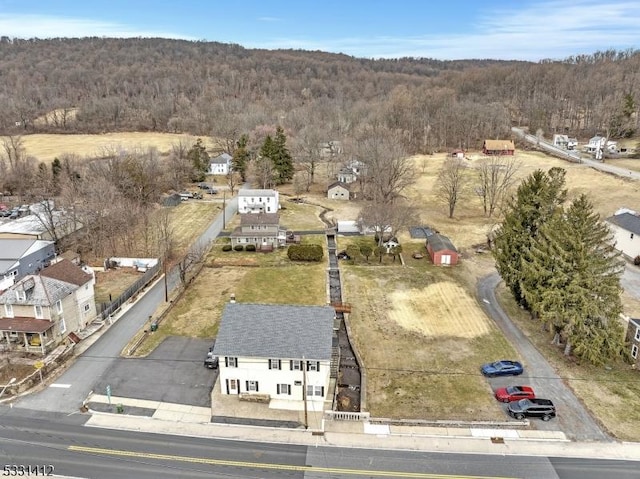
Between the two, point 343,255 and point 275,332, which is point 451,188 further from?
point 275,332

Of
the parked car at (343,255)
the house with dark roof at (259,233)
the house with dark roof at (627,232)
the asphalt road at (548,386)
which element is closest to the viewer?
the asphalt road at (548,386)

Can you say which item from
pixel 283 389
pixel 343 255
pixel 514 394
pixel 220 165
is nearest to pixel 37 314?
pixel 283 389

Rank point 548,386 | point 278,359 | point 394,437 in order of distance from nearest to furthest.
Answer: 1. point 394,437
2. point 278,359
3. point 548,386

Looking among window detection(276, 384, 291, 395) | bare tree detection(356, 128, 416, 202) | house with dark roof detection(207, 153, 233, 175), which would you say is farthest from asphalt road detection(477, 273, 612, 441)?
house with dark roof detection(207, 153, 233, 175)

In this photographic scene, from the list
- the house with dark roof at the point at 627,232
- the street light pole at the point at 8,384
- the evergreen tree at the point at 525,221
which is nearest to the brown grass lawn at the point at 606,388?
the evergreen tree at the point at 525,221

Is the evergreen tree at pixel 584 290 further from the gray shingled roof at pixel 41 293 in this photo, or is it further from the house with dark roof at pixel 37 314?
the gray shingled roof at pixel 41 293

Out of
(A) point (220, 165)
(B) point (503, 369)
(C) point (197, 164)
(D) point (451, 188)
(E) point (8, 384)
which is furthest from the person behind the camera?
(A) point (220, 165)
